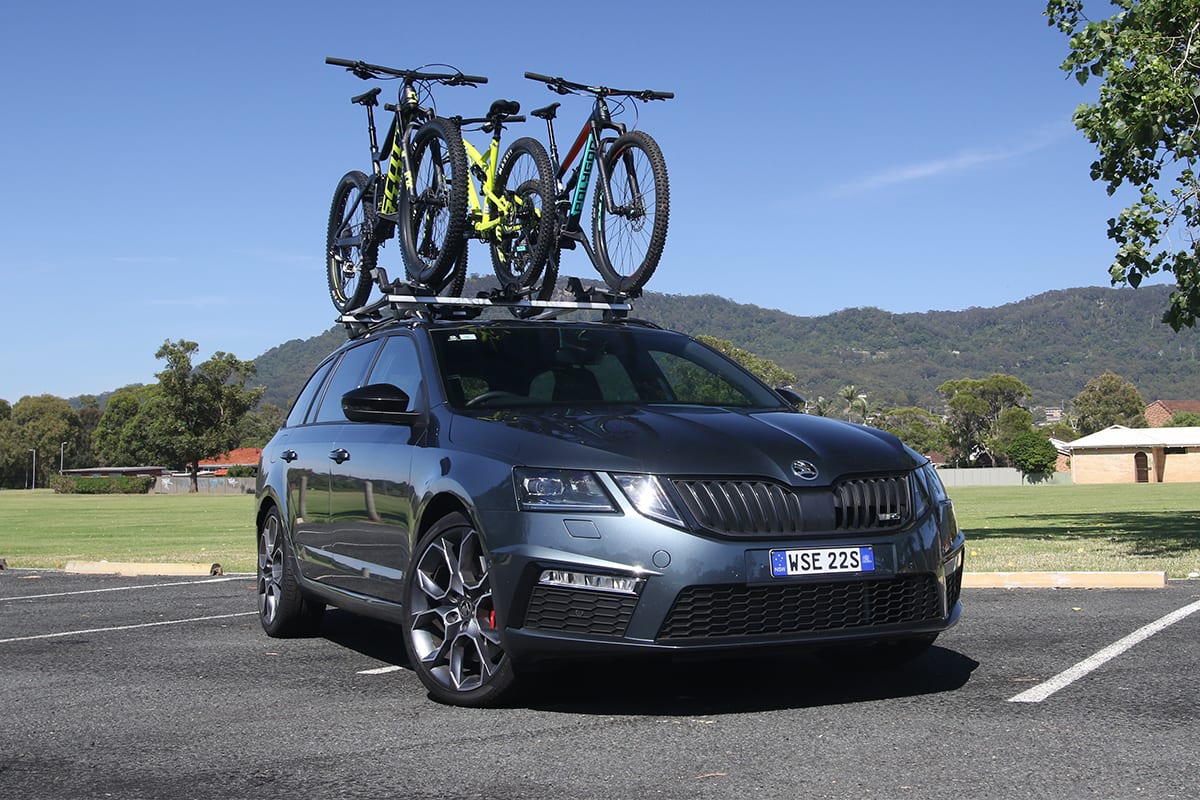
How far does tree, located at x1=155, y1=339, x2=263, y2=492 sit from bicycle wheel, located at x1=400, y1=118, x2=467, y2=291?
3660 inches

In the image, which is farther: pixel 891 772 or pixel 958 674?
pixel 958 674

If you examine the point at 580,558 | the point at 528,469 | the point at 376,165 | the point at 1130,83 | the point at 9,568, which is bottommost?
the point at 9,568

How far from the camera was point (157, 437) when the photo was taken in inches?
4026

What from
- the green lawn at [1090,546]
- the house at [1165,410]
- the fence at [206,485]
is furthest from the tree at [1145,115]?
the house at [1165,410]

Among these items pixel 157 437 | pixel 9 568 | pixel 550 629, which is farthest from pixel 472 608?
pixel 157 437

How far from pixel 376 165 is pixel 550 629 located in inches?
291

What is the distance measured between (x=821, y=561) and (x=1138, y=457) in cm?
10427

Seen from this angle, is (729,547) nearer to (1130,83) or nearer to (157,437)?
(1130,83)

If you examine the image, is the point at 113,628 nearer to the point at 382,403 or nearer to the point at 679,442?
the point at 382,403

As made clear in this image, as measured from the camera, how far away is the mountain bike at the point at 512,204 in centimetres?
948

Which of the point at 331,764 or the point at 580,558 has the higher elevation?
the point at 580,558

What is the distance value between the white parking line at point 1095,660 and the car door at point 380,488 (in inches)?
107

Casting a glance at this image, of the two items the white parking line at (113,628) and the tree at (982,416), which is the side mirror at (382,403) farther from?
the tree at (982,416)

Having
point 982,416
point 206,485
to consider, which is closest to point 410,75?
point 206,485
